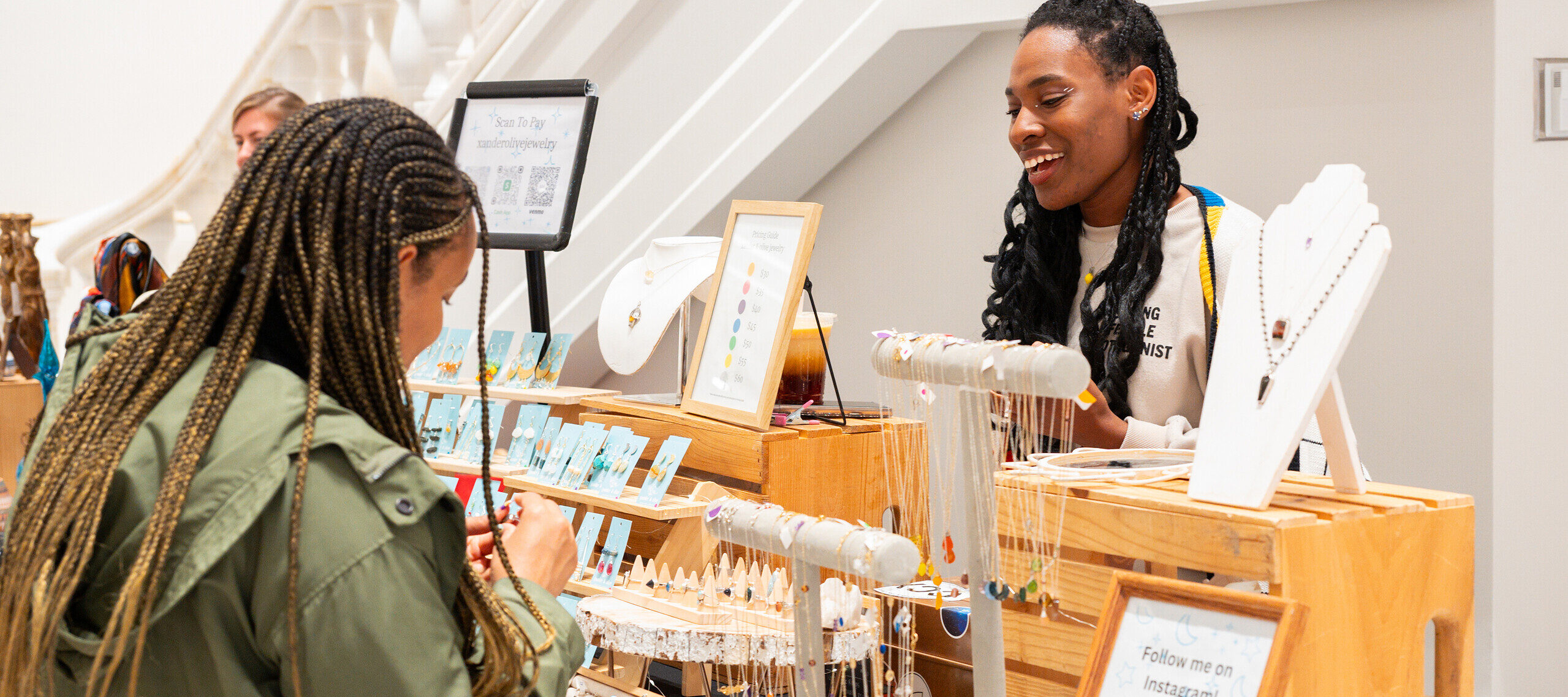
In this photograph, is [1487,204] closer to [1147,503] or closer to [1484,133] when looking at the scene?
[1484,133]

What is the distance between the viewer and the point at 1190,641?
127cm

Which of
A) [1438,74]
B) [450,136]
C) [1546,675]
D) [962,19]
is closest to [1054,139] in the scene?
[1438,74]

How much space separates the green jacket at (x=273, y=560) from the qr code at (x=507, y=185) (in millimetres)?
1954

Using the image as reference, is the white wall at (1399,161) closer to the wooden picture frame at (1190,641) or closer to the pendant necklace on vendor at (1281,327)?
the pendant necklace on vendor at (1281,327)

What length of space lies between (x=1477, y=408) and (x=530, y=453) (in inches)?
73.9

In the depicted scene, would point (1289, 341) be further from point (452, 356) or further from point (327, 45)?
point (327, 45)

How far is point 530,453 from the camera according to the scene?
2680 mm

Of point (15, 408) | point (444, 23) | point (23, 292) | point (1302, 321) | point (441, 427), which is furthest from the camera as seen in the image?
point (15, 408)

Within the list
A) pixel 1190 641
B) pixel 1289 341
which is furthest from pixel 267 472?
pixel 1289 341

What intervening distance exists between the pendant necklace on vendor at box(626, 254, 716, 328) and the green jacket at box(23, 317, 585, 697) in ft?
4.94

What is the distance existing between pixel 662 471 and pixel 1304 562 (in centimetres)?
129

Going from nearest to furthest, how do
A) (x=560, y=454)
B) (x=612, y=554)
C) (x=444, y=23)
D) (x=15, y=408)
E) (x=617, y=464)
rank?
(x=612, y=554) < (x=617, y=464) < (x=560, y=454) < (x=444, y=23) < (x=15, y=408)

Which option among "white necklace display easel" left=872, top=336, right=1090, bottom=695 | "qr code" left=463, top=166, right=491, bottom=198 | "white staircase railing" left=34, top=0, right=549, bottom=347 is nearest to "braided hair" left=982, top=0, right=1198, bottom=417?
"white necklace display easel" left=872, top=336, right=1090, bottom=695

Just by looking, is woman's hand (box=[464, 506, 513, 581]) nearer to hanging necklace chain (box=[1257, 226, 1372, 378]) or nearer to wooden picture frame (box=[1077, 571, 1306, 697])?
wooden picture frame (box=[1077, 571, 1306, 697])
